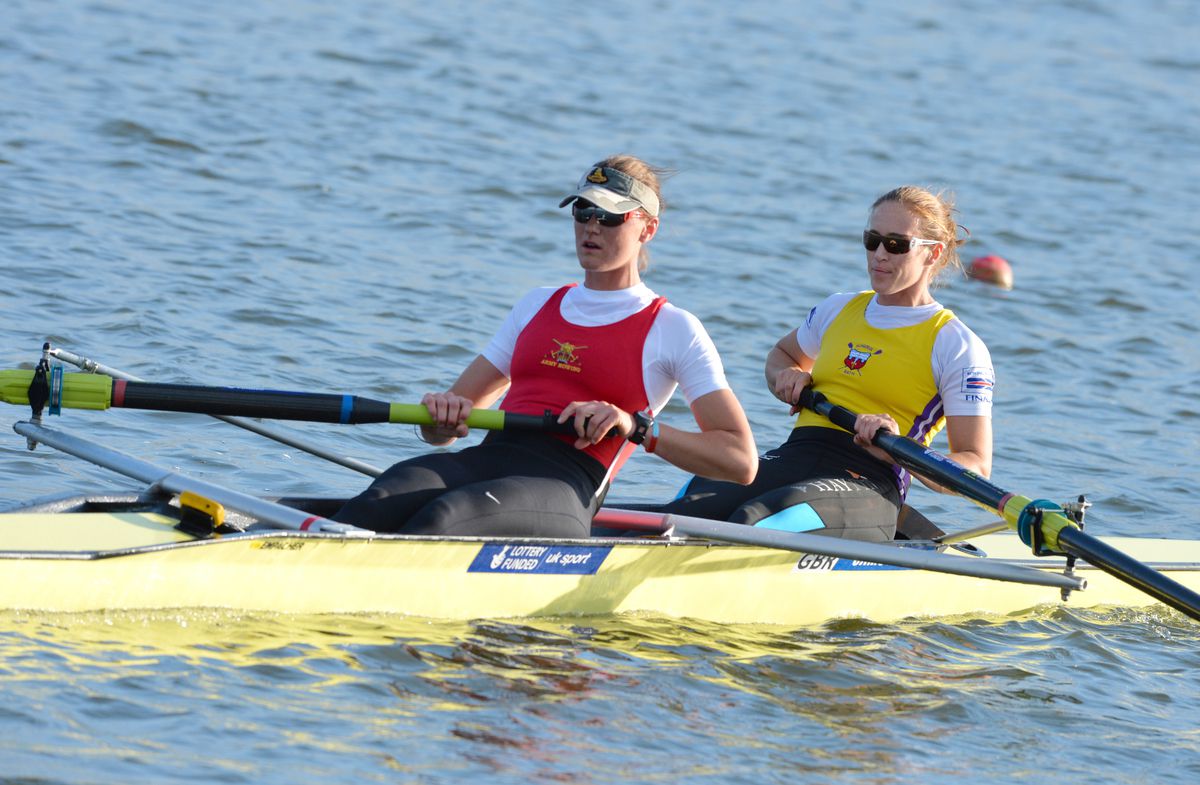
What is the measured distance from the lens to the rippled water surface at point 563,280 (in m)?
4.95

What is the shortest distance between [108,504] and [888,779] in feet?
8.84

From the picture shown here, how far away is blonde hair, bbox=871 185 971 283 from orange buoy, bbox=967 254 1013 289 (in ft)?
23.3

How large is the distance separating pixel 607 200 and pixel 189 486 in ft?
5.49

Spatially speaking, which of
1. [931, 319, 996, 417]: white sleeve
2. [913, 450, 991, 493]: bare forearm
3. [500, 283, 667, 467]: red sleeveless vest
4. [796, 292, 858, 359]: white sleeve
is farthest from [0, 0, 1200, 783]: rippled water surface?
[796, 292, 858, 359]: white sleeve

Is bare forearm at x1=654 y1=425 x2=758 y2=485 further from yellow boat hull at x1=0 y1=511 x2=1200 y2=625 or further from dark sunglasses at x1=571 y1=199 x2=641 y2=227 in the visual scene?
dark sunglasses at x1=571 y1=199 x2=641 y2=227

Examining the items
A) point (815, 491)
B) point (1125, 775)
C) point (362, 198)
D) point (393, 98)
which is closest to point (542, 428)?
point (815, 491)

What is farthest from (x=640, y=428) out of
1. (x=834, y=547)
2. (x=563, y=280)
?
(x=563, y=280)

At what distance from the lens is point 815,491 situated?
6297mm

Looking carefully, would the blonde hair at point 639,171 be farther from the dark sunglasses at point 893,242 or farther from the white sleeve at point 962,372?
the white sleeve at point 962,372

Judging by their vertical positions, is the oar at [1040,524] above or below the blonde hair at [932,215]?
below

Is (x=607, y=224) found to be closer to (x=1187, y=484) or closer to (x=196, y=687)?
(x=196, y=687)

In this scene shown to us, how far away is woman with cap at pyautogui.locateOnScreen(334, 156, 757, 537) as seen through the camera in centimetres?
554

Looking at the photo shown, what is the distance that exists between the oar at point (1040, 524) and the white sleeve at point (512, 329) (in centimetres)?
137

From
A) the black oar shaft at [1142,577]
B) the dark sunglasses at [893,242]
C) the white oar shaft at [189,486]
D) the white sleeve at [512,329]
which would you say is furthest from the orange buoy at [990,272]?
the white oar shaft at [189,486]
